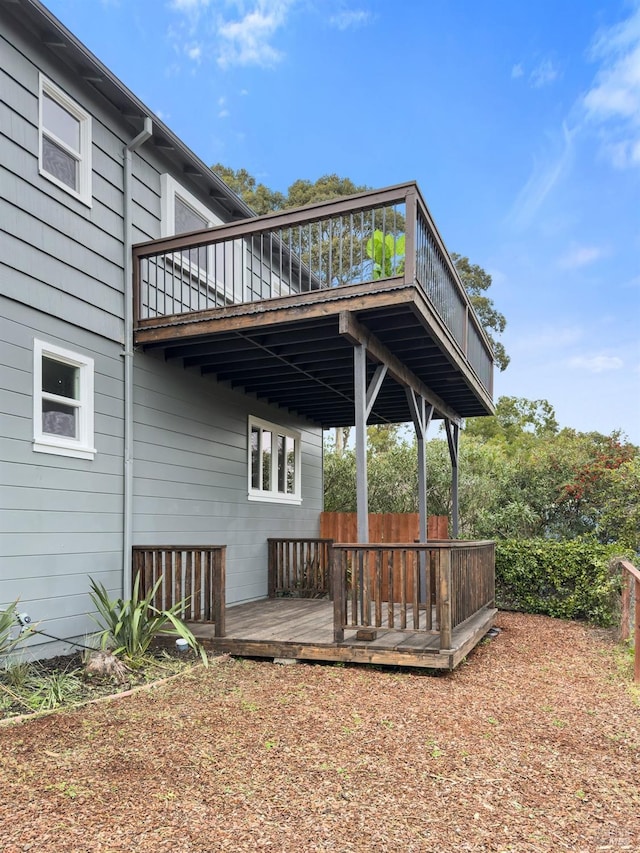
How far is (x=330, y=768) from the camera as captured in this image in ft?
11.5

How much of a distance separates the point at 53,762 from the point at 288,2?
25.3 metres

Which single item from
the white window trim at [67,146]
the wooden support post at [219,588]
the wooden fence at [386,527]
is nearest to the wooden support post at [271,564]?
the wooden fence at [386,527]

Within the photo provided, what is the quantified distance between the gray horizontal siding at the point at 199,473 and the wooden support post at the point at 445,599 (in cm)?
310

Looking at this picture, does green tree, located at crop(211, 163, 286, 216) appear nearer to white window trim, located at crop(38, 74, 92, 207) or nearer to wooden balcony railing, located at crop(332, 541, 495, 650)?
white window trim, located at crop(38, 74, 92, 207)

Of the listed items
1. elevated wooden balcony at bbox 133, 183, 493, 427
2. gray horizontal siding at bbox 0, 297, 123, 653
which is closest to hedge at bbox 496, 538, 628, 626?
elevated wooden balcony at bbox 133, 183, 493, 427

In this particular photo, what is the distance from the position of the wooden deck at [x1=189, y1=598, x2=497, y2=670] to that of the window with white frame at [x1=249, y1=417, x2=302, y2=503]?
266 centimetres

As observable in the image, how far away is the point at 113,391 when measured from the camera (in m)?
6.44

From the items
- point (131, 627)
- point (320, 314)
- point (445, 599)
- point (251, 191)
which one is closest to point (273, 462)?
point (320, 314)

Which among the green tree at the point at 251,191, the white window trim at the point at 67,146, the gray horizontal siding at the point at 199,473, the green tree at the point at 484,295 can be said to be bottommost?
the gray horizontal siding at the point at 199,473

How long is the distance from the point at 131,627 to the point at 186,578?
0.74m

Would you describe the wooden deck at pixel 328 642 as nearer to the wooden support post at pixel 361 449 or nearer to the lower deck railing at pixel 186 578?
the lower deck railing at pixel 186 578

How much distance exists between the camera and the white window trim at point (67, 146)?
5.72 meters

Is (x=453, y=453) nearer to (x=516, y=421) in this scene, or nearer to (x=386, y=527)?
(x=386, y=527)

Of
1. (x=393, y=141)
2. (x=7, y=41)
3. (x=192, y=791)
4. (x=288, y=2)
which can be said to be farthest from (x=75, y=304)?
(x=393, y=141)
